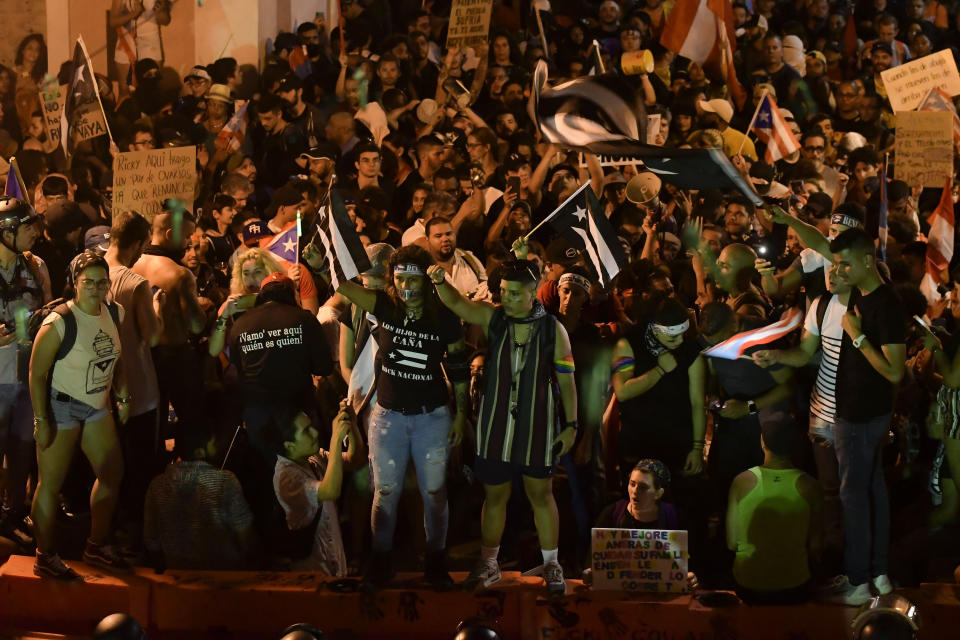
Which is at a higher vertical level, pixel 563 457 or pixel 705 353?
pixel 705 353

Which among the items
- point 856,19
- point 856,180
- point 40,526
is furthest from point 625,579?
point 856,19

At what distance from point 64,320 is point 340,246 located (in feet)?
4.65

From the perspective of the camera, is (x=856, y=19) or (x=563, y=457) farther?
(x=856, y=19)

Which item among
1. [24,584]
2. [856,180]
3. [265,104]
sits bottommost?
[24,584]

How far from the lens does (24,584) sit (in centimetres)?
608

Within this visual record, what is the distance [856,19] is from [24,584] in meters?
12.4

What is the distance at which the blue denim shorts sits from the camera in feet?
20.1

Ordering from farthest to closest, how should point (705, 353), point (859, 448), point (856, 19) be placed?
point (856, 19), point (705, 353), point (859, 448)

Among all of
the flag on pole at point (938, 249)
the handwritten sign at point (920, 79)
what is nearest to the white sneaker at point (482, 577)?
the flag on pole at point (938, 249)

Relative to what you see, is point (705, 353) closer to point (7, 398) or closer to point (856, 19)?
point (7, 398)

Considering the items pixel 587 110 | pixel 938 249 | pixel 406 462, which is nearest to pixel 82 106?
pixel 587 110

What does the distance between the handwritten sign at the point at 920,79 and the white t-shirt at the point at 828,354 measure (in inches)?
253

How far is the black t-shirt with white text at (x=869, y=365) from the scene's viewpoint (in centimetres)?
574

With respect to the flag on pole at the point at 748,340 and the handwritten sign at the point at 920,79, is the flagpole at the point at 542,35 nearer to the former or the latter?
the handwritten sign at the point at 920,79
